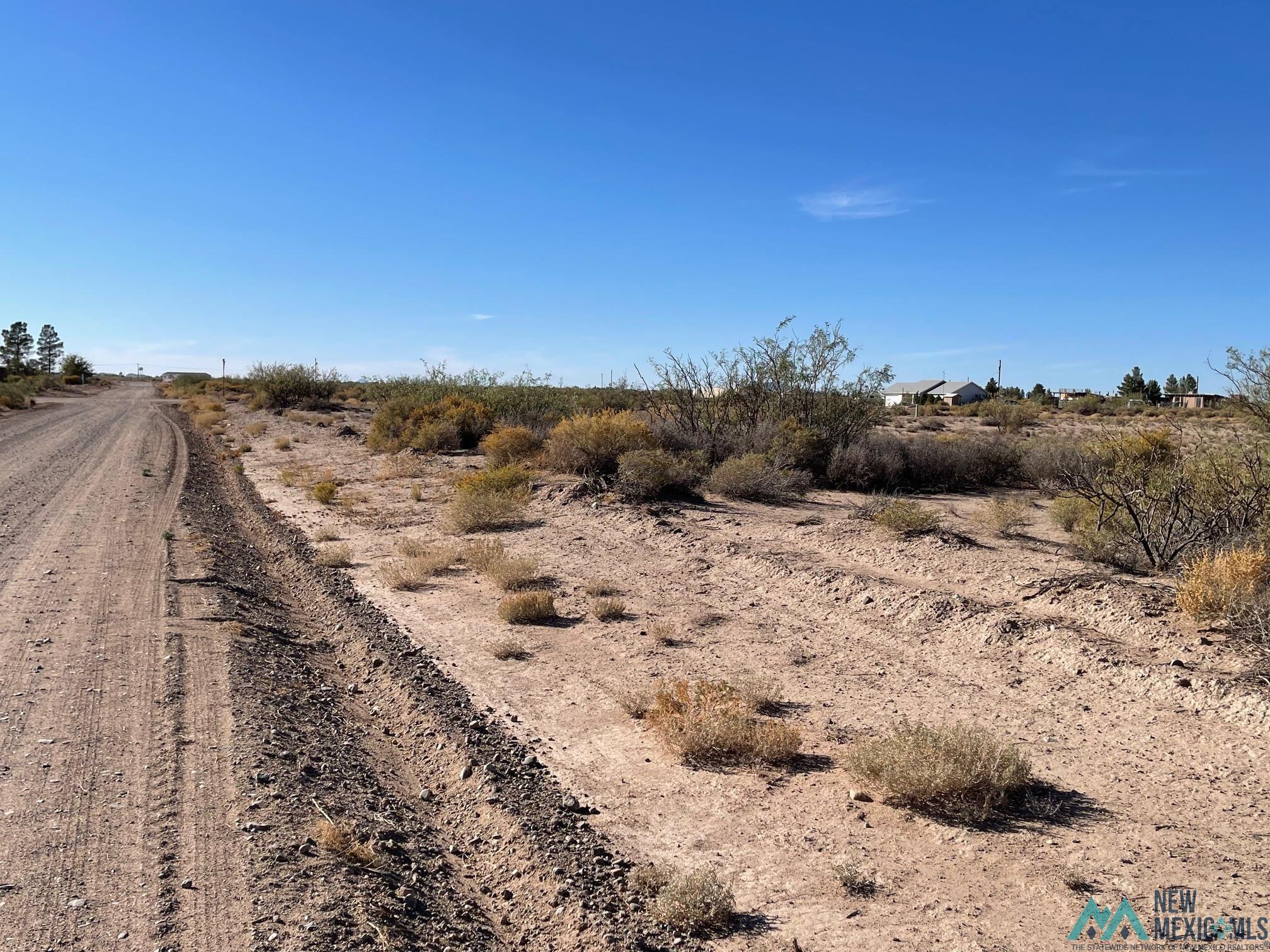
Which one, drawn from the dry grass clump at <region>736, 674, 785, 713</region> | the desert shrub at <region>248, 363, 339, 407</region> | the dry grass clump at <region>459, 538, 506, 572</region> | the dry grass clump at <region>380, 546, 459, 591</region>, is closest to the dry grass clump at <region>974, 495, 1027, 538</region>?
the dry grass clump at <region>736, 674, 785, 713</region>

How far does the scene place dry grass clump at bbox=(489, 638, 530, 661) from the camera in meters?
9.04

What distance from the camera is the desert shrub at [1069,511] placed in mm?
13500

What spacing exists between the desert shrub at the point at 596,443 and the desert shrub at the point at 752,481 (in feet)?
7.78

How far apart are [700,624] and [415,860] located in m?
5.31

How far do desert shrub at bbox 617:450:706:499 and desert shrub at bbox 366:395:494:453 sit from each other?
11417 millimetres

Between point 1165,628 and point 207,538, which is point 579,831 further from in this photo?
point 207,538

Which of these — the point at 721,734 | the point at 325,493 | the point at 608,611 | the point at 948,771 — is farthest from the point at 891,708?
the point at 325,493

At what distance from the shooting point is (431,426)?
28.0m

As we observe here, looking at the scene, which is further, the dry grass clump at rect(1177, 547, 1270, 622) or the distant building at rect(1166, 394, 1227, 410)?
the distant building at rect(1166, 394, 1227, 410)

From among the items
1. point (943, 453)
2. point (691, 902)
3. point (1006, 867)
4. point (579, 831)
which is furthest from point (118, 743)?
point (943, 453)

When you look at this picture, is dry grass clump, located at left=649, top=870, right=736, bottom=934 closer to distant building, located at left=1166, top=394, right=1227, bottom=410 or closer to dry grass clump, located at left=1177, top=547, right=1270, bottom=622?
dry grass clump, located at left=1177, top=547, right=1270, bottom=622

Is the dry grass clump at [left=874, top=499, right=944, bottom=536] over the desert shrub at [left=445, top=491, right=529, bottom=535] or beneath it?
over

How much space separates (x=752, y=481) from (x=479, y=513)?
5356mm

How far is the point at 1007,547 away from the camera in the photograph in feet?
41.9
